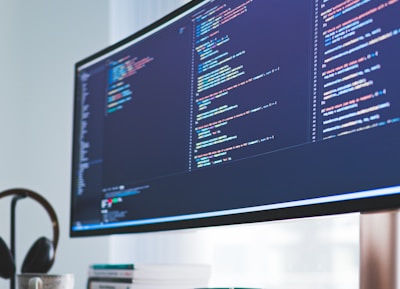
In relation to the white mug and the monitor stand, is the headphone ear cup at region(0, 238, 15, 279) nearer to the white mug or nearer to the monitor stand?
the white mug

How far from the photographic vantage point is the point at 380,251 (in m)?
0.83

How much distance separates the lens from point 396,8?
0.79m

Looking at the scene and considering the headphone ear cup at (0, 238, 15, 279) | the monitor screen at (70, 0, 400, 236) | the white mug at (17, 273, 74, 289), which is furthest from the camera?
the headphone ear cup at (0, 238, 15, 279)

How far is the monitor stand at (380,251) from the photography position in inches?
32.0

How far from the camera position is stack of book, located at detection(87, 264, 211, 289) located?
122 cm

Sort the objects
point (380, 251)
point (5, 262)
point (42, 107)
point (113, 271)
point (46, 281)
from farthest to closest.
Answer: point (42, 107) → point (5, 262) → point (113, 271) → point (46, 281) → point (380, 251)

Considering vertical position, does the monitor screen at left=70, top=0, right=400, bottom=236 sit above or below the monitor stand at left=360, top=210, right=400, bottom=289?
above

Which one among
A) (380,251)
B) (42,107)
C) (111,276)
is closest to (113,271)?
(111,276)

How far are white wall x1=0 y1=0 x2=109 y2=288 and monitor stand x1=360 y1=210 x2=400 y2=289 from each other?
1.25m

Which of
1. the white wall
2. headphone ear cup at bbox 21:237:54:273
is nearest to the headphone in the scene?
headphone ear cup at bbox 21:237:54:273

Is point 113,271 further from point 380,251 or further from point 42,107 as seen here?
point 42,107

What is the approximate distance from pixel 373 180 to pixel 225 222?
0.32 metres

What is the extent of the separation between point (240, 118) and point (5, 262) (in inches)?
25.5

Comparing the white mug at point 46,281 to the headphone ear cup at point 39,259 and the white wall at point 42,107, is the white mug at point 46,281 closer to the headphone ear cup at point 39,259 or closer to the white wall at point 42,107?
the headphone ear cup at point 39,259
